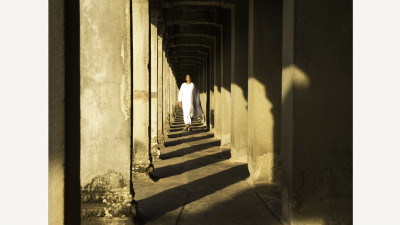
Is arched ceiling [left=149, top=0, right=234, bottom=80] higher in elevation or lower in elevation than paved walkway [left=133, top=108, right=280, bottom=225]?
higher

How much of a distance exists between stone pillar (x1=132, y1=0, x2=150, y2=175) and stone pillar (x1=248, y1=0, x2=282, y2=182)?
5.92 feet

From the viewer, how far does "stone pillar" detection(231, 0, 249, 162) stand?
764cm

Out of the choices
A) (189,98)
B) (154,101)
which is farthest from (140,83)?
(189,98)

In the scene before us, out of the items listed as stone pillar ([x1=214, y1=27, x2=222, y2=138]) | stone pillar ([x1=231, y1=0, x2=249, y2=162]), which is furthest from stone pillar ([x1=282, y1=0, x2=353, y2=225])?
stone pillar ([x1=214, y1=27, x2=222, y2=138])

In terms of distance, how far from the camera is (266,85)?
586cm

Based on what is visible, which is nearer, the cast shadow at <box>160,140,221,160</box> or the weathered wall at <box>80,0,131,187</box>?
the weathered wall at <box>80,0,131,187</box>

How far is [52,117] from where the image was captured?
69.6 inches

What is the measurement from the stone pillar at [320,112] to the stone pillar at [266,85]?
2.16m

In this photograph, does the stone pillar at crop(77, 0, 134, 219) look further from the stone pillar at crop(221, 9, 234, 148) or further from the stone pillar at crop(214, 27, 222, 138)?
the stone pillar at crop(214, 27, 222, 138)

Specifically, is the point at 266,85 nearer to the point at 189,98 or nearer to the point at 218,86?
the point at 218,86

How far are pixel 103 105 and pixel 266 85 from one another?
256cm

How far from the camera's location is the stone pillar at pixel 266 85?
5844 millimetres

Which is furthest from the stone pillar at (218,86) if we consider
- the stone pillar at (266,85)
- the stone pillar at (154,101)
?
the stone pillar at (266,85)

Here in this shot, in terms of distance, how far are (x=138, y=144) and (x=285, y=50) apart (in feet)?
11.8
